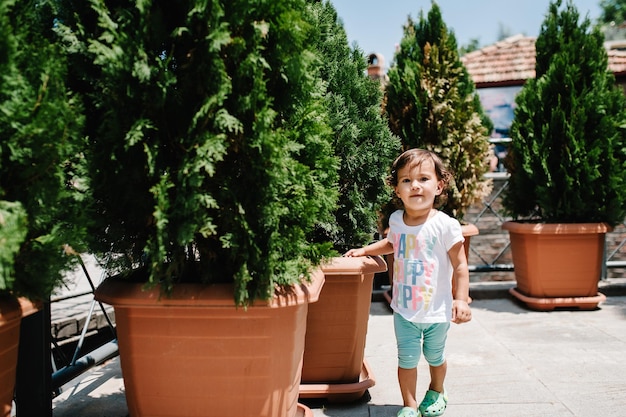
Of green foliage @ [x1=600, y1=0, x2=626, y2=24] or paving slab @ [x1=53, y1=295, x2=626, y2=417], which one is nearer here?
paving slab @ [x1=53, y1=295, x2=626, y2=417]

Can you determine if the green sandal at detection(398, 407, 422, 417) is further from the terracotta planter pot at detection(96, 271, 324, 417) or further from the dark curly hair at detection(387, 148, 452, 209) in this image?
the dark curly hair at detection(387, 148, 452, 209)

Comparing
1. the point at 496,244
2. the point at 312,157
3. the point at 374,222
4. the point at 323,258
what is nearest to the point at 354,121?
the point at 374,222

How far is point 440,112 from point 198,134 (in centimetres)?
352

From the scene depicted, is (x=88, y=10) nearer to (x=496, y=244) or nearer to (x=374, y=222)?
(x=374, y=222)

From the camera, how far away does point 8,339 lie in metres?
1.55

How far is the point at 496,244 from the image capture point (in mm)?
10672

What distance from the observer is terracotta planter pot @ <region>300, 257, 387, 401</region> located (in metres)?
2.61

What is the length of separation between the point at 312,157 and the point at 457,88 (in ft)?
11.0

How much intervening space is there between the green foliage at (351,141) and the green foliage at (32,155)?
1.46 meters

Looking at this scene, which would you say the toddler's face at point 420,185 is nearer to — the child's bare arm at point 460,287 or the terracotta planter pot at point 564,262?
the child's bare arm at point 460,287

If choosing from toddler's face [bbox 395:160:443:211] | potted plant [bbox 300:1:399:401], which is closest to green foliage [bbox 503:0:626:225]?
potted plant [bbox 300:1:399:401]

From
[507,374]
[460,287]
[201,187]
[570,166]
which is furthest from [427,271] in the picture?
[570,166]

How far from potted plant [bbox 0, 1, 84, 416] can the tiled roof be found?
1436 cm

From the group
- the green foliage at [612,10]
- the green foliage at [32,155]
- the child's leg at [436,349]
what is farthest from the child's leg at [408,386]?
the green foliage at [612,10]
